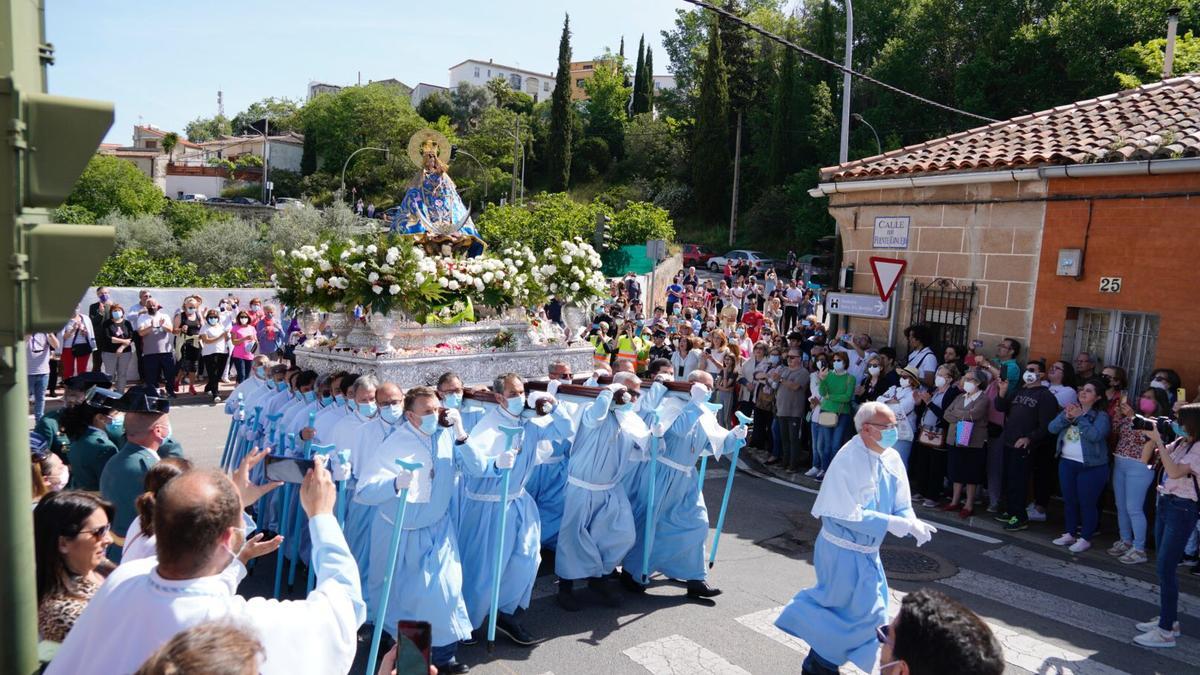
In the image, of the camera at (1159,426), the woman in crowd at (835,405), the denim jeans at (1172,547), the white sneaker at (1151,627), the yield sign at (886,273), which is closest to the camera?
the denim jeans at (1172,547)

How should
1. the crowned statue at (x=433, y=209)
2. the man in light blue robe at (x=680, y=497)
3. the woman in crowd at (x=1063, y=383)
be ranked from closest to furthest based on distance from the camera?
the man in light blue robe at (x=680, y=497)
the woman in crowd at (x=1063, y=383)
the crowned statue at (x=433, y=209)

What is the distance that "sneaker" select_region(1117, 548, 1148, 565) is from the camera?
27.8ft

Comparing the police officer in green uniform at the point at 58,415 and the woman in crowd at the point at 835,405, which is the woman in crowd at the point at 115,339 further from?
the woman in crowd at the point at 835,405

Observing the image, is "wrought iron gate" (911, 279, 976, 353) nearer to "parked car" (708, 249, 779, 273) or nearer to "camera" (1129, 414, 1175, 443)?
"camera" (1129, 414, 1175, 443)

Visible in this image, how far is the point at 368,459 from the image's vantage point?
567cm

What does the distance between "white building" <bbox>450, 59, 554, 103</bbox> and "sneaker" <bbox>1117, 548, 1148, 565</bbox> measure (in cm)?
9121

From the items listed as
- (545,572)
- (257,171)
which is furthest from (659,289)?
(257,171)

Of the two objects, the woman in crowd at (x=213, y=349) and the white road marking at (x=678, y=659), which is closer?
the white road marking at (x=678, y=659)

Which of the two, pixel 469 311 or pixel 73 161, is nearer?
pixel 73 161

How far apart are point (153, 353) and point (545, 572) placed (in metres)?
9.69

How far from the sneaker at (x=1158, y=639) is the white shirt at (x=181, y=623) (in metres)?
6.19

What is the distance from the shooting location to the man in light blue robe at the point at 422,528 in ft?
17.7

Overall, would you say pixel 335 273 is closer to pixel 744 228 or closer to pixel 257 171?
pixel 744 228

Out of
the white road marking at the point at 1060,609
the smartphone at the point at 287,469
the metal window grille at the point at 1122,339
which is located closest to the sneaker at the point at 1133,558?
the white road marking at the point at 1060,609
